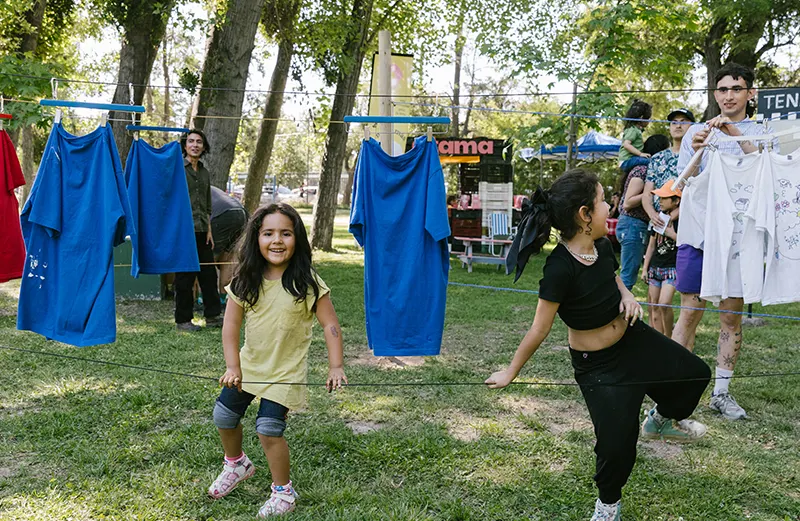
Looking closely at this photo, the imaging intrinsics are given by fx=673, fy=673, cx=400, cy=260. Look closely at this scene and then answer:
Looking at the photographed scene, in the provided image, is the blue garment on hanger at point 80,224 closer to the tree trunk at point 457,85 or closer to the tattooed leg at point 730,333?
the tattooed leg at point 730,333

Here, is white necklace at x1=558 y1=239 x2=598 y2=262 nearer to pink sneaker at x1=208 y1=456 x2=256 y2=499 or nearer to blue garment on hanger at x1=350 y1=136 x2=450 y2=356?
blue garment on hanger at x1=350 y1=136 x2=450 y2=356

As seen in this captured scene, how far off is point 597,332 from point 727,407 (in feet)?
6.50

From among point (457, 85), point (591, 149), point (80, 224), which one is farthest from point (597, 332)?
point (457, 85)

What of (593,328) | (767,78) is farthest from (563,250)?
(767,78)

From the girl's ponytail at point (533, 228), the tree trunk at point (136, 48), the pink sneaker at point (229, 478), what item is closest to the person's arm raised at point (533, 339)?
the girl's ponytail at point (533, 228)

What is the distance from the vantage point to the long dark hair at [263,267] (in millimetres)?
2963

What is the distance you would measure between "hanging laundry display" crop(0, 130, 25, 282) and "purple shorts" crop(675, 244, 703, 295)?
450cm

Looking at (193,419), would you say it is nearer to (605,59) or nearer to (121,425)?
(121,425)

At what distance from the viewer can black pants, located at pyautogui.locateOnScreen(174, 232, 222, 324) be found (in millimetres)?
6434

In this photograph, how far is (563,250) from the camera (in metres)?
2.77

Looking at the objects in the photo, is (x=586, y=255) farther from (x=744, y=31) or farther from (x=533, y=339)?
(x=744, y=31)

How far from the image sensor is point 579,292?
2707mm

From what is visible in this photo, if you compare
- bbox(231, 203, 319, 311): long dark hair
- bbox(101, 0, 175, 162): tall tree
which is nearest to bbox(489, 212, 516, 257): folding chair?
bbox(101, 0, 175, 162): tall tree

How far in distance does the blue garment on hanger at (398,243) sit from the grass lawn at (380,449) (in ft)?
2.04
